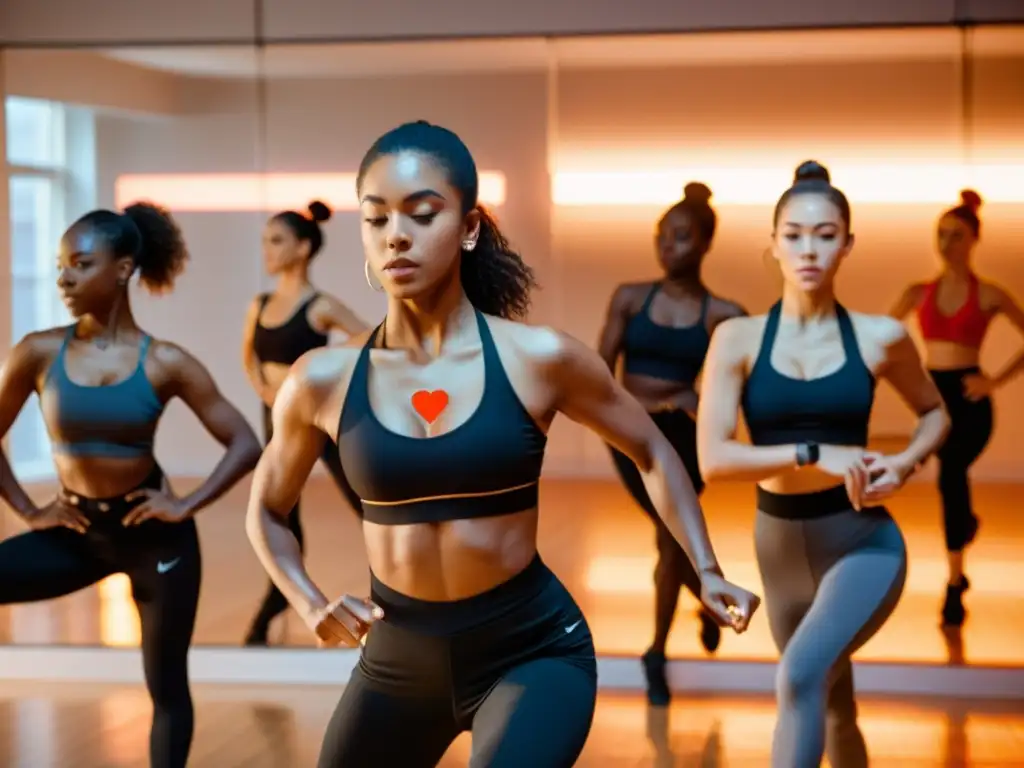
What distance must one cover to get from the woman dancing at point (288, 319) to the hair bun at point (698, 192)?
125 cm

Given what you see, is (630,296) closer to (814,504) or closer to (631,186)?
(631,186)

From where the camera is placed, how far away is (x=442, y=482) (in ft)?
8.23

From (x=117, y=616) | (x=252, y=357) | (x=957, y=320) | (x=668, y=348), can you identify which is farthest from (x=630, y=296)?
(x=117, y=616)

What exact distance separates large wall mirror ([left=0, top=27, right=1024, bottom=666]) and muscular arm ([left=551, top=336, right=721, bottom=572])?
9.92ft

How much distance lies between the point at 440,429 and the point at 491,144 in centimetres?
Result: 358

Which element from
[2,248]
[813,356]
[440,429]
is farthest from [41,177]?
[440,429]

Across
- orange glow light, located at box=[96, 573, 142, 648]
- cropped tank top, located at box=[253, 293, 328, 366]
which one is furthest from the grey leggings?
orange glow light, located at box=[96, 573, 142, 648]

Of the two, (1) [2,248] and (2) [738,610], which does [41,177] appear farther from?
(2) [738,610]

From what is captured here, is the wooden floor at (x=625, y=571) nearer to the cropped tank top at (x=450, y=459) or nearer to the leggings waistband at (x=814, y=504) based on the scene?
the leggings waistband at (x=814, y=504)

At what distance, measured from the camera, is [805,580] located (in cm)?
371

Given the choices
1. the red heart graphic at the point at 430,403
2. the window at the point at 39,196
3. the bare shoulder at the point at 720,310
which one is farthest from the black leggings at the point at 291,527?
the red heart graphic at the point at 430,403

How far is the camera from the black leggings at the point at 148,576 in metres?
3.96

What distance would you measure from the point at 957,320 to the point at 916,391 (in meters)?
1.99

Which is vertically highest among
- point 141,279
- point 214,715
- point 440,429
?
point 141,279
